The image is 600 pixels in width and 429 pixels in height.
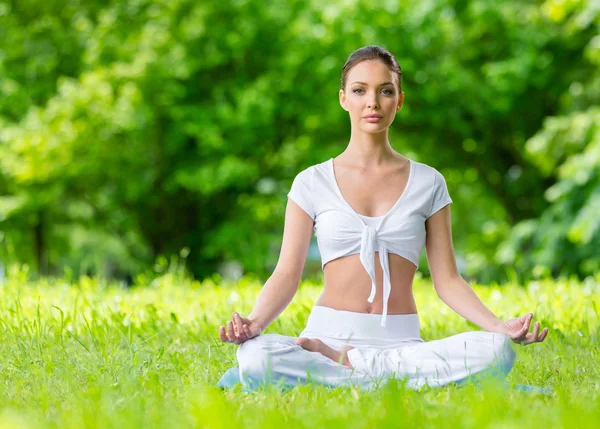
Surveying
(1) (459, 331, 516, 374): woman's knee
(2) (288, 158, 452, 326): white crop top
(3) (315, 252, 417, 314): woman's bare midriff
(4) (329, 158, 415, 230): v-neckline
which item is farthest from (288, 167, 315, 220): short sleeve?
(1) (459, 331, 516, 374): woman's knee

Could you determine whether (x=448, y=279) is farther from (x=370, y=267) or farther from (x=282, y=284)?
(x=282, y=284)

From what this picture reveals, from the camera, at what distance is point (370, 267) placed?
3.59 meters

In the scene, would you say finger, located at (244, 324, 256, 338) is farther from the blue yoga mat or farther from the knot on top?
the knot on top

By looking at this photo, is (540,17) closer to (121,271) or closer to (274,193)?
(274,193)

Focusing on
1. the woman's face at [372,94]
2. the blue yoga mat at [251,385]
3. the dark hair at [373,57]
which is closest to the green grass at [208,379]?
the blue yoga mat at [251,385]

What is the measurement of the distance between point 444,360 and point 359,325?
1.36ft

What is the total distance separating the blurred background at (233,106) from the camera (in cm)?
1636

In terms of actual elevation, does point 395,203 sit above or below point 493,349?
above

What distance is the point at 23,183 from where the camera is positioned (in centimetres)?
1764

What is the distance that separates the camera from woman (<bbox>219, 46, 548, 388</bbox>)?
3.33 metres

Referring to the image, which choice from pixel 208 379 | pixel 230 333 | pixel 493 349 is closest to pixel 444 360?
pixel 493 349

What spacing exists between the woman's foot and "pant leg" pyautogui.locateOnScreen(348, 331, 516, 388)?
43 mm

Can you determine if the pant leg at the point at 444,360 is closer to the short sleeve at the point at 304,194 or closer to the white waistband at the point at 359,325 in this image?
the white waistband at the point at 359,325

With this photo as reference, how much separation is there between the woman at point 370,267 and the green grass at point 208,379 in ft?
0.71
